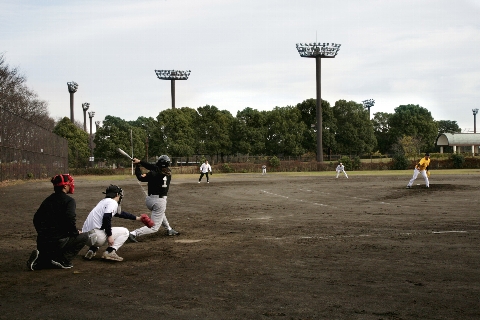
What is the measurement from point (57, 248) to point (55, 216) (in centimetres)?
55

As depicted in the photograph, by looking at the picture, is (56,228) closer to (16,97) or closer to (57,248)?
(57,248)

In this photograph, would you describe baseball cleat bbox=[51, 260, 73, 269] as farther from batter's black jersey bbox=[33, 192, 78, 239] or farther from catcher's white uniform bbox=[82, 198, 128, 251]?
catcher's white uniform bbox=[82, 198, 128, 251]

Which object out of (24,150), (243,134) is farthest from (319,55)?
(24,150)

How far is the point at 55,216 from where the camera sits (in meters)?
8.57

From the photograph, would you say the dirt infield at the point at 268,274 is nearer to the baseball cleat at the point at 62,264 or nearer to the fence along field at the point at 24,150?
the baseball cleat at the point at 62,264

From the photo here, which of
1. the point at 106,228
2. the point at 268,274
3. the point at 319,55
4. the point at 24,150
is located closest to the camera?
the point at 268,274

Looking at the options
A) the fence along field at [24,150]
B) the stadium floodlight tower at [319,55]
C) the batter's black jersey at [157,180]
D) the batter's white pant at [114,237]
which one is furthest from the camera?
the stadium floodlight tower at [319,55]

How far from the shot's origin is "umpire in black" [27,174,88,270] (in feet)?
28.1

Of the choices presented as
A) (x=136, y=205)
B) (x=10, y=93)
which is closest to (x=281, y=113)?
(x=10, y=93)

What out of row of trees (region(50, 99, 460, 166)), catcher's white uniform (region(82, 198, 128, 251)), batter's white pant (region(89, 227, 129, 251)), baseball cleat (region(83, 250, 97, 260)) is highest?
row of trees (region(50, 99, 460, 166))

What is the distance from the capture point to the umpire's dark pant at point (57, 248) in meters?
8.63

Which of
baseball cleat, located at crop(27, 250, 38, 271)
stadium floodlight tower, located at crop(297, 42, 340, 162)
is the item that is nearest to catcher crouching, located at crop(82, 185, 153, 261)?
baseball cleat, located at crop(27, 250, 38, 271)

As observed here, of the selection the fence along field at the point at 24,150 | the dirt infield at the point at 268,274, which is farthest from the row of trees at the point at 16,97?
the dirt infield at the point at 268,274

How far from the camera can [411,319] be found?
5.92 m
